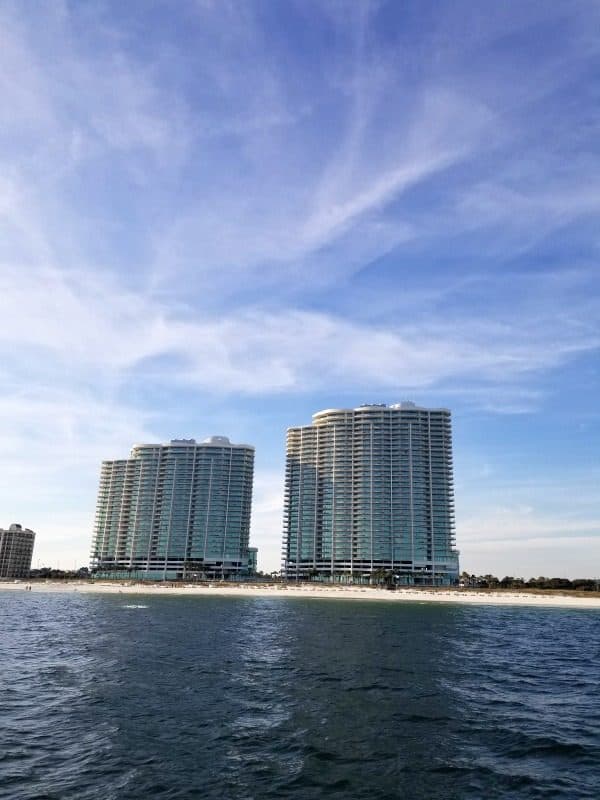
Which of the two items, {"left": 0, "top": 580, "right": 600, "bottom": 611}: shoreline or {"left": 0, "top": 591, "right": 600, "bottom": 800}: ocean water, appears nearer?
{"left": 0, "top": 591, "right": 600, "bottom": 800}: ocean water

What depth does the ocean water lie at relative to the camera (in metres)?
22.7

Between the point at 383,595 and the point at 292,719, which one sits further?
the point at 383,595

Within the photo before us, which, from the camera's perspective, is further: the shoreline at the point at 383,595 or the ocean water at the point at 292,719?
the shoreline at the point at 383,595

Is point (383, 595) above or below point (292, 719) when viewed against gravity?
below

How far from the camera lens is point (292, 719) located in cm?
3169

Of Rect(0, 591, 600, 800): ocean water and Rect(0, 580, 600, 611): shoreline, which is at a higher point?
Rect(0, 591, 600, 800): ocean water

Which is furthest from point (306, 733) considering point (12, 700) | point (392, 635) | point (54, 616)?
point (54, 616)

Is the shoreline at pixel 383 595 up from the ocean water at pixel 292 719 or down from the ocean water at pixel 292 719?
down

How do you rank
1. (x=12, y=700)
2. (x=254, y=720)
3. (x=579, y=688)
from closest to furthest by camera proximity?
(x=254, y=720) → (x=12, y=700) → (x=579, y=688)

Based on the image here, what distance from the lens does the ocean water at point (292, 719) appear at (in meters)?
22.7

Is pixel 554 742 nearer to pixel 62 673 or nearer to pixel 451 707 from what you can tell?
pixel 451 707

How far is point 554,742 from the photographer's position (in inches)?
1129

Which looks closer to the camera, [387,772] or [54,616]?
[387,772]

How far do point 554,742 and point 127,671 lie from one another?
31.8m
